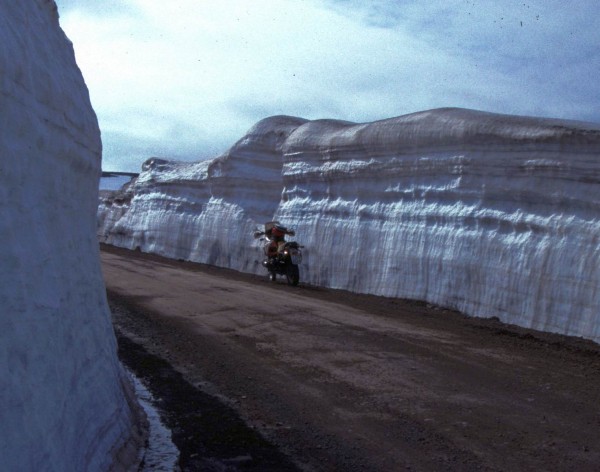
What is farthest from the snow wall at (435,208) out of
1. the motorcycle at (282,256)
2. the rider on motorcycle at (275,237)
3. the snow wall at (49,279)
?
the snow wall at (49,279)

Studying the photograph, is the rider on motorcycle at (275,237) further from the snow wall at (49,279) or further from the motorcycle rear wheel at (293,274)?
the snow wall at (49,279)

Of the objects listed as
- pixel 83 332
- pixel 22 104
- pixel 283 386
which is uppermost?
pixel 22 104

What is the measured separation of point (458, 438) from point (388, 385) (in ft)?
5.61

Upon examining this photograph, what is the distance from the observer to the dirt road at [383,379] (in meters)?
5.75

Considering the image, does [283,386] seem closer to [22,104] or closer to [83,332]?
[83,332]

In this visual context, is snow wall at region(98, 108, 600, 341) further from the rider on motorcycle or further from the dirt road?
the dirt road

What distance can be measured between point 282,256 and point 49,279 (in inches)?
589

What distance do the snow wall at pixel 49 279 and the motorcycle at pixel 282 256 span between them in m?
12.9

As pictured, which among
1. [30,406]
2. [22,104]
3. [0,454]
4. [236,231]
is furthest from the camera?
[236,231]

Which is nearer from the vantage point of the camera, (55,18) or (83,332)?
(83,332)

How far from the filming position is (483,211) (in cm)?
1423

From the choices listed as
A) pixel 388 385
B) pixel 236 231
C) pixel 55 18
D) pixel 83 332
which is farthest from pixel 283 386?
pixel 236 231

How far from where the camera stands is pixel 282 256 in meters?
18.9

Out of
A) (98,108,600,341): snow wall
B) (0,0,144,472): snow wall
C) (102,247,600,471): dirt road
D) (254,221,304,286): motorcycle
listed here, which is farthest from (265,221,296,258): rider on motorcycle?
(0,0,144,472): snow wall
